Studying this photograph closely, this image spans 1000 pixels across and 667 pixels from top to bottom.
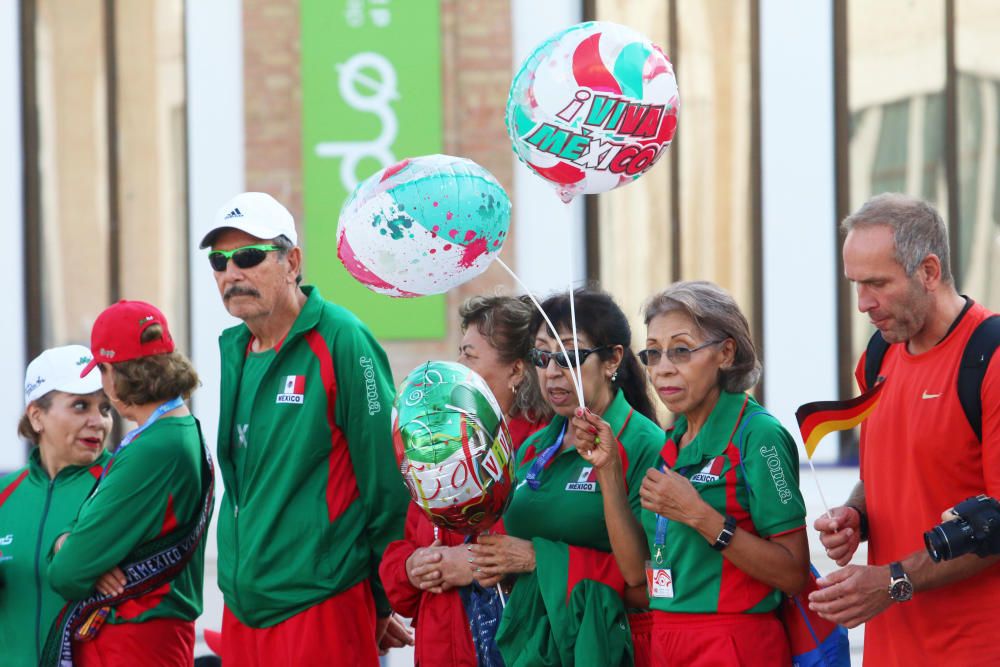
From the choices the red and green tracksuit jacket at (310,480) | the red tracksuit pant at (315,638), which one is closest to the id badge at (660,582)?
the red and green tracksuit jacket at (310,480)

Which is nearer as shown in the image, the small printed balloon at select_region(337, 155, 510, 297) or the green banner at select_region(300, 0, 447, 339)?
the small printed balloon at select_region(337, 155, 510, 297)

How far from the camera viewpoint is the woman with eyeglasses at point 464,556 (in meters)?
3.91

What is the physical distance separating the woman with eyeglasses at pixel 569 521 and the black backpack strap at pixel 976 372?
0.93 meters

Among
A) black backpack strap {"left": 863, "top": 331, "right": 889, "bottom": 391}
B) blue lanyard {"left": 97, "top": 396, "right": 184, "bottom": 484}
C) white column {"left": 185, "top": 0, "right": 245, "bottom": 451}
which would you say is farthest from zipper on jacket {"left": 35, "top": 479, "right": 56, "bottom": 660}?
white column {"left": 185, "top": 0, "right": 245, "bottom": 451}

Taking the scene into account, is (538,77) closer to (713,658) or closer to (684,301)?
(684,301)

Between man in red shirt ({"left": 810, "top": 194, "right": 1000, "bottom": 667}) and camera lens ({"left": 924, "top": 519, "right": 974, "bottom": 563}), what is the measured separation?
0.12 m

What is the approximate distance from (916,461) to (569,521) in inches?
39.9

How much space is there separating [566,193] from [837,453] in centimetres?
475

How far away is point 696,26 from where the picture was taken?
816 cm

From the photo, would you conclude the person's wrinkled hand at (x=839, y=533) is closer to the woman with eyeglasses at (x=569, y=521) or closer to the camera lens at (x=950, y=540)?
the camera lens at (x=950, y=540)

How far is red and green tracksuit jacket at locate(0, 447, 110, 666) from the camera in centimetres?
446

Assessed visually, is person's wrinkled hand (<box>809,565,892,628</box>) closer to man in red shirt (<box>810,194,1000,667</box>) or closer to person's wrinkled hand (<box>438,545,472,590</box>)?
man in red shirt (<box>810,194,1000,667</box>)

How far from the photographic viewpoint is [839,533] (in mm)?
3307

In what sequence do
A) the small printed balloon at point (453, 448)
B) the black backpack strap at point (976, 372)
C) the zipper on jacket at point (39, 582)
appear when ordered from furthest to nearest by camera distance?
the zipper on jacket at point (39, 582)
the small printed balloon at point (453, 448)
the black backpack strap at point (976, 372)
